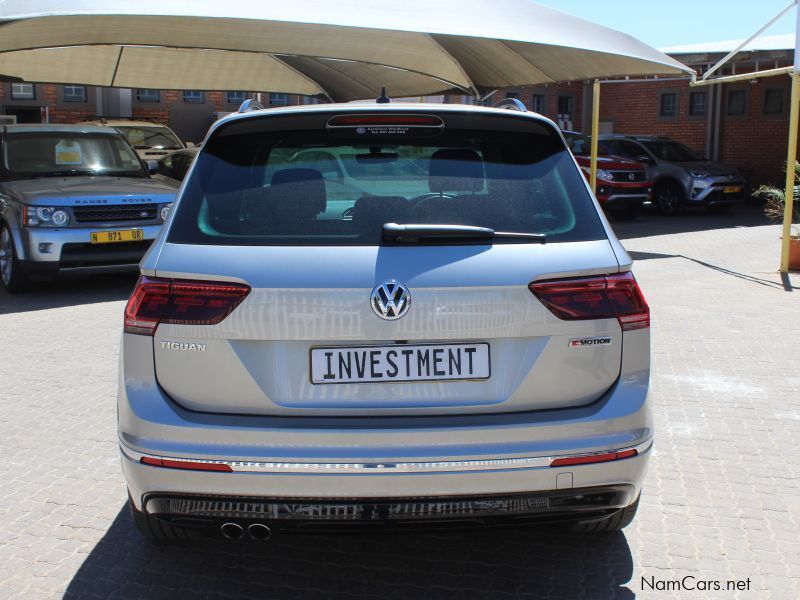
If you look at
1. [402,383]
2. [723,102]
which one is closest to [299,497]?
[402,383]

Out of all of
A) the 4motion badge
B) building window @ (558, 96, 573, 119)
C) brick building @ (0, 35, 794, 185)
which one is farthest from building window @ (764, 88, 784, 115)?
the 4motion badge

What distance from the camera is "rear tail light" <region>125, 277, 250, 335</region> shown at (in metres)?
2.97

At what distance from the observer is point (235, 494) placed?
9.74 feet

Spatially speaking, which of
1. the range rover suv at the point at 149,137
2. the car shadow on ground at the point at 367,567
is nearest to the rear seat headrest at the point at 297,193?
the car shadow on ground at the point at 367,567

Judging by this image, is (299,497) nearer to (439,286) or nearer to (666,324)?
(439,286)

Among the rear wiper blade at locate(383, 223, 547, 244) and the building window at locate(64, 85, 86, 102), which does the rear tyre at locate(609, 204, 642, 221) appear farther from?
the rear wiper blade at locate(383, 223, 547, 244)

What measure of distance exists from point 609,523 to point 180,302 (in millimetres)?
1762

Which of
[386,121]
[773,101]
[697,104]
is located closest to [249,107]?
[386,121]

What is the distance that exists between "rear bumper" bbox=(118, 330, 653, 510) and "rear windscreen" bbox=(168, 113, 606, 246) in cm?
54

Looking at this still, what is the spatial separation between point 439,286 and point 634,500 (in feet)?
3.45

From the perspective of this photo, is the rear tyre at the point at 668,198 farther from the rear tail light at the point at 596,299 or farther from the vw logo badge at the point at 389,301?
the vw logo badge at the point at 389,301

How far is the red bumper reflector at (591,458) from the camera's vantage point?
9.75 ft

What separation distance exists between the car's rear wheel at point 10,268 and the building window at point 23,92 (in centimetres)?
1639

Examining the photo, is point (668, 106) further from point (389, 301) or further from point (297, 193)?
point (389, 301)
